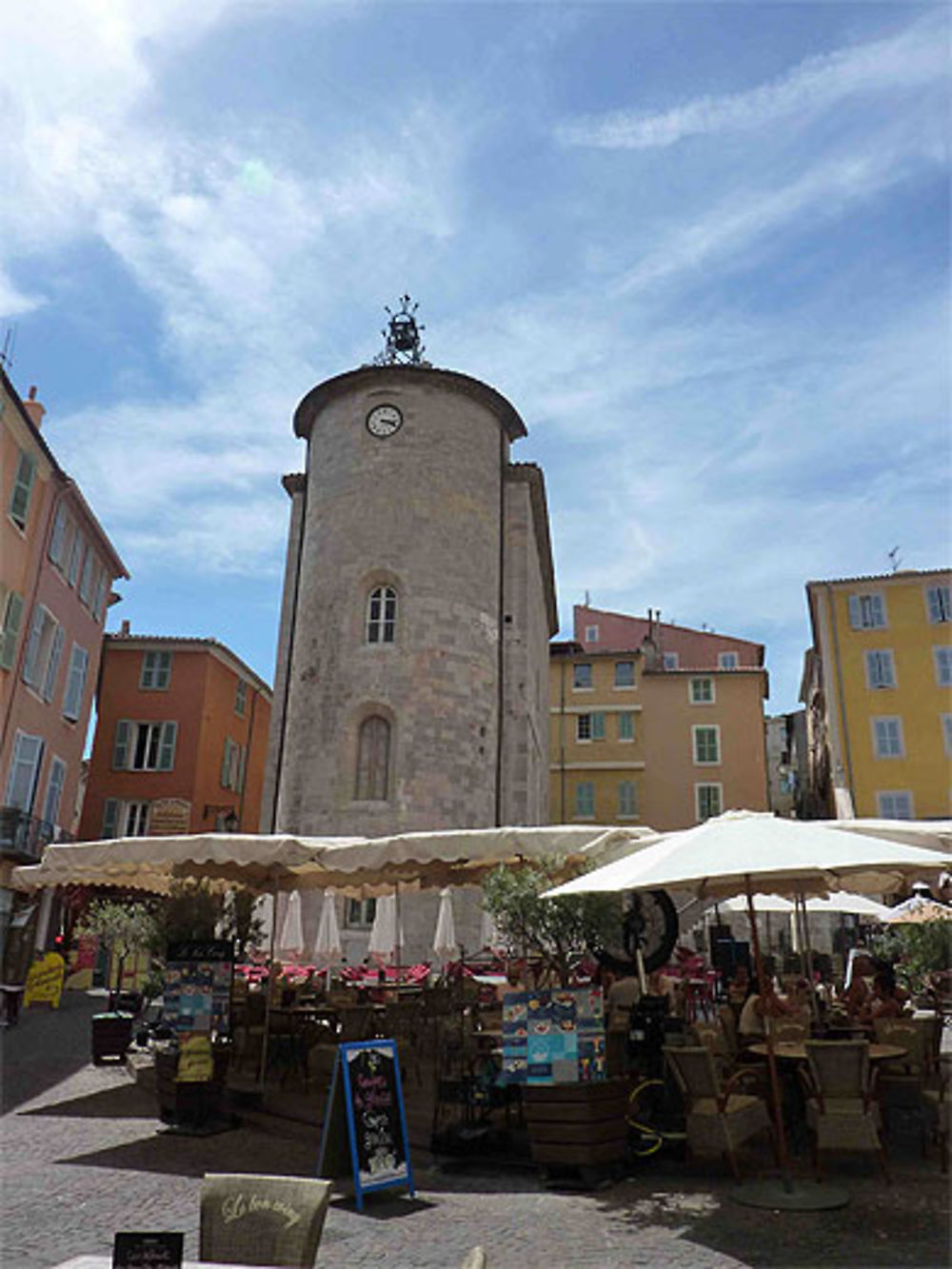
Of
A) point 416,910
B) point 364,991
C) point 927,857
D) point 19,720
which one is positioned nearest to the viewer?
point 927,857

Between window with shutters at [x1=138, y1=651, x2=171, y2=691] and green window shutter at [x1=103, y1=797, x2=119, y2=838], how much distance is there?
372 centimetres

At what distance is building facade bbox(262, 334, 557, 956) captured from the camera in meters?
21.3

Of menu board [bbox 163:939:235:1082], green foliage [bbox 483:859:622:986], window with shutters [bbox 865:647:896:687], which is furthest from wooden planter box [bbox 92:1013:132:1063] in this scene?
window with shutters [bbox 865:647:896:687]

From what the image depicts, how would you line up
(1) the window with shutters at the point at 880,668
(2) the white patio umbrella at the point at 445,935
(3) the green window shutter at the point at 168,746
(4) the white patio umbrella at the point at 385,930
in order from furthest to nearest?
1. (3) the green window shutter at the point at 168,746
2. (1) the window with shutters at the point at 880,668
3. (2) the white patio umbrella at the point at 445,935
4. (4) the white patio umbrella at the point at 385,930

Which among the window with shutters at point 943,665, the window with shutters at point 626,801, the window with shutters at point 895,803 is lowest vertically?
the window with shutters at point 895,803

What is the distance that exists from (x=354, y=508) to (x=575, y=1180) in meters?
18.4

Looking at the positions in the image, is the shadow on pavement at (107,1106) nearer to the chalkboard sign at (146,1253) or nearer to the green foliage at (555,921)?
the green foliage at (555,921)

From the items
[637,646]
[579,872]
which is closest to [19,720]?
[579,872]

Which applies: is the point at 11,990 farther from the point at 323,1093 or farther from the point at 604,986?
the point at 604,986

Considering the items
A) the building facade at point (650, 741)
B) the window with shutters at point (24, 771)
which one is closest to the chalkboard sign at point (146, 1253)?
the window with shutters at point (24, 771)

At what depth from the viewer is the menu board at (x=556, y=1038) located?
673 cm

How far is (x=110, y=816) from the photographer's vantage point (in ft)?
97.3

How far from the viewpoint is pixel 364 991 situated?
1304cm

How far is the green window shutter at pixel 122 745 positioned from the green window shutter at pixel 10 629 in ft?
32.6
